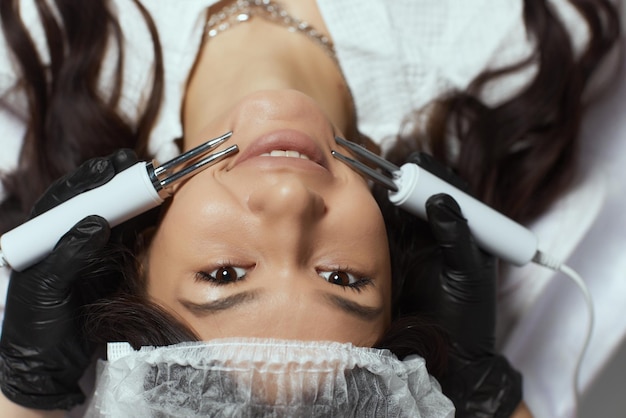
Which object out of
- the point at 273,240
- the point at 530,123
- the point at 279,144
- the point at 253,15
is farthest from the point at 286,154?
the point at 530,123

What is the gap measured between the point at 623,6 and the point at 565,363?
64 centimetres

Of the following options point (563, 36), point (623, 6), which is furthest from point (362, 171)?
point (623, 6)

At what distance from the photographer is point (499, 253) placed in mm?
1125

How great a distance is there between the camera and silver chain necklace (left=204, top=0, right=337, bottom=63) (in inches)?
49.6

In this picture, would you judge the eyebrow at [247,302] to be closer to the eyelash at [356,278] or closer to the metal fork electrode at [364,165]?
the eyelash at [356,278]

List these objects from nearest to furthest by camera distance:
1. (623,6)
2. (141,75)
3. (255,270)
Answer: (255,270) < (141,75) < (623,6)

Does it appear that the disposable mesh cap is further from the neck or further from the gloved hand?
the neck

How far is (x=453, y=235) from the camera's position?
108 centimetres

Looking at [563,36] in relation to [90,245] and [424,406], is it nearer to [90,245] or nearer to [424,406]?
[424,406]

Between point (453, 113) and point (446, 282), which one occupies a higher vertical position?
point (453, 113)

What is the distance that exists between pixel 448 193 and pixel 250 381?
0.39 meters

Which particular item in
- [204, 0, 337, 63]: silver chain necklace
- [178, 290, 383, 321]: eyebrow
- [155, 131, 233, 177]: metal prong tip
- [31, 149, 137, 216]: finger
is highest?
[204, 0, 337, 63]: silver chain necklace

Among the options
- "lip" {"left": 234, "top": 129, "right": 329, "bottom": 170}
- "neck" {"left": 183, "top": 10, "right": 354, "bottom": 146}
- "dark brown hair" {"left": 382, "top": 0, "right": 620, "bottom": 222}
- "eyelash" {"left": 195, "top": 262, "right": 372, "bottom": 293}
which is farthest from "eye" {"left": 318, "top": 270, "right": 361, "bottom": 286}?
"dark brown hair" {"left": 382, "top": 0, "right": 620, "bottom": 222}

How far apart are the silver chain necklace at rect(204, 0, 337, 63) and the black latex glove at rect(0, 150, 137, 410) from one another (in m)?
0.30
